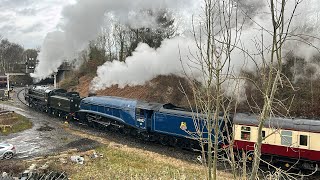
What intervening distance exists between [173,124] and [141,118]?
8.38ft

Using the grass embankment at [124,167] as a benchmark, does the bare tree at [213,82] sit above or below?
above

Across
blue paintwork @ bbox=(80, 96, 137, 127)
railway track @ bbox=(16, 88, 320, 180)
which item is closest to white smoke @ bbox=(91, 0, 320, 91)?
blue paintwork @ bbox=(80, 96, 137, 127)

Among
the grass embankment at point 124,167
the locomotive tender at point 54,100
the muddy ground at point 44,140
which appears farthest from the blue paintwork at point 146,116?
the locomotive tender at point 54,100

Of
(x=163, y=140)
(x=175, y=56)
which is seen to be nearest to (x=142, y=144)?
(x=163, y=140)

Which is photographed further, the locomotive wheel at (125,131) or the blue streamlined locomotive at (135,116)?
the locomotive wheel at (125,131)

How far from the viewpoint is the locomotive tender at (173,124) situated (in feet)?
44.8

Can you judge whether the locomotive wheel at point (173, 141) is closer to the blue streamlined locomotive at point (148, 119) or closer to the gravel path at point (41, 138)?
the blue streamlined locomotive at point (148, 119)

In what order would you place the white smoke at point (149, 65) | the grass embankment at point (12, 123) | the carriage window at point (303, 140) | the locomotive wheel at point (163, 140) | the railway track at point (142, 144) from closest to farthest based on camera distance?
the carriage window at point (303, 140)
the railway track at point (142, 144)
the locomotive wheel at point (163, 140)
the grass embankment at point (12, 123)
the white smoke at point (149, 65)

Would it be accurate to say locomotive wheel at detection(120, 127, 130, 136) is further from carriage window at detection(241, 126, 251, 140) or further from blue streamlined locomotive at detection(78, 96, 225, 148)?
carriage window at detection(241, 126, 251, 140)

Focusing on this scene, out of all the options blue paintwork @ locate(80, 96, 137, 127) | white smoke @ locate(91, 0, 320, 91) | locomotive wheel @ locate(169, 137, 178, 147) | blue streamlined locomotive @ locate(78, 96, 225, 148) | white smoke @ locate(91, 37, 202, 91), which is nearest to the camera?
blue streamlined locomotive @ locate(78, 96, 225, 148)

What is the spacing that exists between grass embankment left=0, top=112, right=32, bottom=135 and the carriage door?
10.2 metres

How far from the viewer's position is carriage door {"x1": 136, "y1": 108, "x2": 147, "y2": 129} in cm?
1959

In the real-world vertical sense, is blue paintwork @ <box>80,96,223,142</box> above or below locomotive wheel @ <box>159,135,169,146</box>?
above

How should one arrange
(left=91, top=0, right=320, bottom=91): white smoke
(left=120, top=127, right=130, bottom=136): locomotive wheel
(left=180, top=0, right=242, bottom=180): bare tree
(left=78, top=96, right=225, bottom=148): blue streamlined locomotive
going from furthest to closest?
(left=120, top=127, right=130, bottom=136): locomotive wheel, (left=91, top=0, right=320, bottom=91): white smoke, (left=78, top=96, right=225, bottom=148): blue streamlined locomotive, (left=180, top=0, right=242, bottom=180): bare tree
